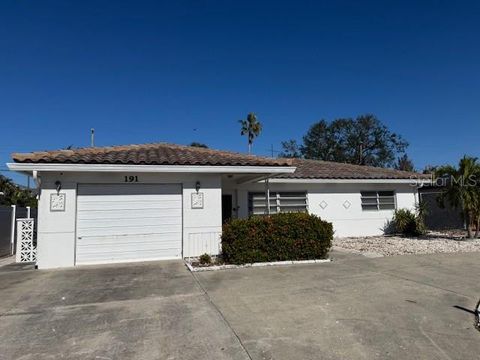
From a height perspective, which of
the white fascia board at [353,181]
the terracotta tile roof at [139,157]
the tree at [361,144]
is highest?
the tree at [361,144]

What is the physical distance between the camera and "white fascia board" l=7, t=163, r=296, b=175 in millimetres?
9432

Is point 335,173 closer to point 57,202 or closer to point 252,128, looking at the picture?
point 57,202

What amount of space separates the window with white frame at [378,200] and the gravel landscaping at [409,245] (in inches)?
65.8

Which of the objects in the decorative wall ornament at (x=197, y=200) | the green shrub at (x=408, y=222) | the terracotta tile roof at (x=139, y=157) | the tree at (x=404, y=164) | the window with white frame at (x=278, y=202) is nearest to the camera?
the terracotta tile roof at (x=139, y=157)

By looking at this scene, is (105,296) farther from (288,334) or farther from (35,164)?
(35,164)

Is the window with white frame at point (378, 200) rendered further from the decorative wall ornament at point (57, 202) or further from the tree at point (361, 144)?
the tree at point (361, 144)

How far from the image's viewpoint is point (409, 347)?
4.29 meters

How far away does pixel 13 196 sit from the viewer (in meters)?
25.1

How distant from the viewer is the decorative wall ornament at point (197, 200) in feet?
36.7

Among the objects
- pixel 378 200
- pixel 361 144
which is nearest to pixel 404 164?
pixel 361 144

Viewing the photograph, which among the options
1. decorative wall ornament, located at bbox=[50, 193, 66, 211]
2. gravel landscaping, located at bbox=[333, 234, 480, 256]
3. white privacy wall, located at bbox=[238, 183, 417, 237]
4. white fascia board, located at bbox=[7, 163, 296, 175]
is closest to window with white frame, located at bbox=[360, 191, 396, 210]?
white privacy wall, located at bbox=[238, 183, 417, 237]

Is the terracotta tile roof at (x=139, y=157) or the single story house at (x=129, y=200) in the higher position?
the terracotta tile roof at (x=139, y=157)

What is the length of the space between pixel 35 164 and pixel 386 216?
49.7ft

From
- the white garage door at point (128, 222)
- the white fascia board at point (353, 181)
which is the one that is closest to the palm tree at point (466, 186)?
the white fascia board at point (353, 181)
